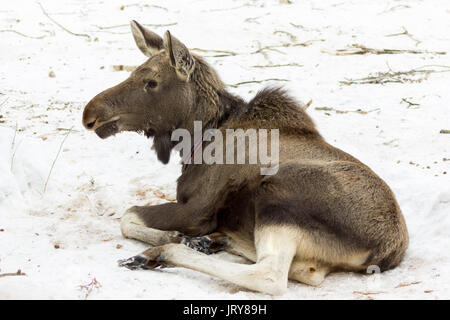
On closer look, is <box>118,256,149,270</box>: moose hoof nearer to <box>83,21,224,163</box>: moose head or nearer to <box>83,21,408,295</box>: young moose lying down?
<box>83,21,408,295</box>: young moose lying down

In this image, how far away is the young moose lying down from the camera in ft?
14.5

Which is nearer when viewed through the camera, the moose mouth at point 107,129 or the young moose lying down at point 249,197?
the young moose lying down at point 249,197

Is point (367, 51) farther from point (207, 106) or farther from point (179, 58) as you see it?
point (179, 58)

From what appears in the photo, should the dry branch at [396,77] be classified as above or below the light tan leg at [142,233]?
above

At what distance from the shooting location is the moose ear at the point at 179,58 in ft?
17.5

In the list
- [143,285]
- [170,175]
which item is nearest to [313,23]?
[170,175]

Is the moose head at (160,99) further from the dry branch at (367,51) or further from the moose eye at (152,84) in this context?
the dry branch at (367,51)

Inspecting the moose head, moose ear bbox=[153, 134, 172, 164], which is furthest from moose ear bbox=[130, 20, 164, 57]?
moose ear bbox=[153, 134, 172, 164]

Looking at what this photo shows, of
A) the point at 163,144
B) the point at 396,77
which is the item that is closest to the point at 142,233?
the point at 163,144

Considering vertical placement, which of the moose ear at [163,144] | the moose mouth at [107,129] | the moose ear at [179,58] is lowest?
the moose ear at [163,144]

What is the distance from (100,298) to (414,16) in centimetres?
1058

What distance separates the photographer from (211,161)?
17.4 ft

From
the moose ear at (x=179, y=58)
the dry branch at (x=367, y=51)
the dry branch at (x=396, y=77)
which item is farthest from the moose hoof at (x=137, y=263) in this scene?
the dry branch at (x=367, y=51)

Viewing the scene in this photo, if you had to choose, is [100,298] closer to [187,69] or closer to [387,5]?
[187,69]
